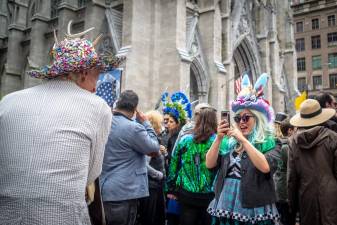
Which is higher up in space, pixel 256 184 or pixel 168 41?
pixel 168 41

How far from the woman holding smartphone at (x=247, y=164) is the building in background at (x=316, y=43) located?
4394 cm

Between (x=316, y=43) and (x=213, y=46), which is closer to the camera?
(x=213, y=46)

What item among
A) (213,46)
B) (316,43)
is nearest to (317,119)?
(213,46)

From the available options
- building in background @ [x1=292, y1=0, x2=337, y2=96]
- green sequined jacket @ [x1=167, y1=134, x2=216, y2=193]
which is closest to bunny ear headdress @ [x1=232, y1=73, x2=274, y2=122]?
green sequined jacket @ [x1=167, y1=134, x2=216, y2=193]

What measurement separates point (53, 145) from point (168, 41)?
61.7ft

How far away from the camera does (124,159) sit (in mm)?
3818

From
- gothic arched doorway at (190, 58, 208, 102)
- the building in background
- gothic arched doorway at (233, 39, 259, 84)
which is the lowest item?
gothic arched doorway at (190, 58, 208, 102)

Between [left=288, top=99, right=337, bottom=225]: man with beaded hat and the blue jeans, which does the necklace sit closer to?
[left=288, top=99, right=337, bottom=225]: man with beaded hat

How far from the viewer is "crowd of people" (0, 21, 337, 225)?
2004 millimetres

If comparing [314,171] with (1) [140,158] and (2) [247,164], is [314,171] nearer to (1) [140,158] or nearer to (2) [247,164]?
(2) [247,164]

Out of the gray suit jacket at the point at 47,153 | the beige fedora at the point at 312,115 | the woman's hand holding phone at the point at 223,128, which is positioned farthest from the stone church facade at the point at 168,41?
the gray suit jacket at the point at 47,153

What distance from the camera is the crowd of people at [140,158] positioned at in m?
2.00

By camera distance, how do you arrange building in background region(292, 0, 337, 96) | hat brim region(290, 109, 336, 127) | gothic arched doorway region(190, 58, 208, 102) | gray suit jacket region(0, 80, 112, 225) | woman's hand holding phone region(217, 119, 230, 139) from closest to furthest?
gray suit jacket region(0, 80, 112, 225) < woman's hand holding phone region(217, 119, 230, 139) < hat brim region(290, 109, 336, 127) < gothic arched doorway region(190, 58, 208, 102) < building in background region(292, 0, 337, 96)

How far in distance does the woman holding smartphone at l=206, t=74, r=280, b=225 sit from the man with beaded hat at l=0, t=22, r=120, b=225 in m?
1.47
